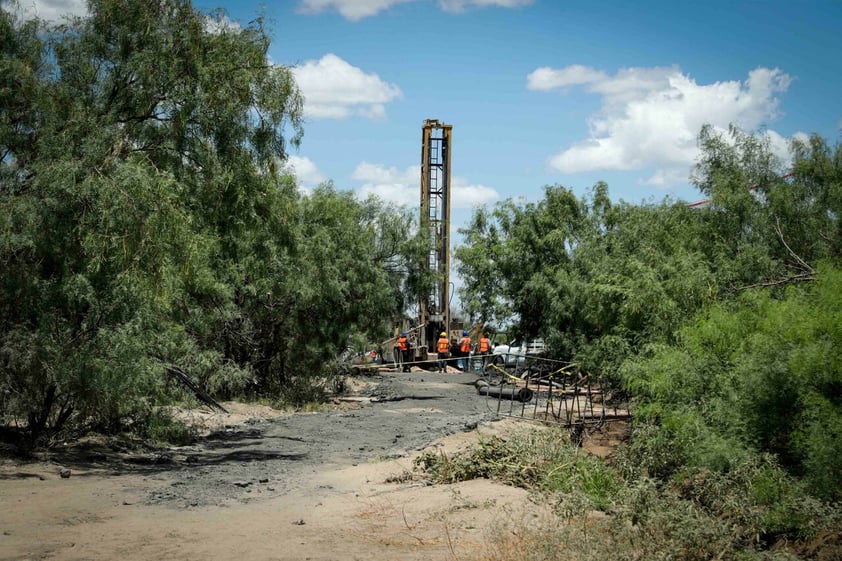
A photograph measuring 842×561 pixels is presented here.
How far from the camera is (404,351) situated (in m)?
42.7

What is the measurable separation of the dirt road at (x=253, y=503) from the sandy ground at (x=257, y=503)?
2 centimetres

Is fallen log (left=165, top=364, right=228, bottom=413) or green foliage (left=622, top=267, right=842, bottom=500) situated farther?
fallen log (left=165, top=364, right=228, bottom=413)

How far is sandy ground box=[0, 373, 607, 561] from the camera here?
32.1 ft

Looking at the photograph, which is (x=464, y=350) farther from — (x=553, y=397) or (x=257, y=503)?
(x=257, y=503)

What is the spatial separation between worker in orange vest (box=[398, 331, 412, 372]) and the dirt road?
21168 millimetres

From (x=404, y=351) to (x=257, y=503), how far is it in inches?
1182

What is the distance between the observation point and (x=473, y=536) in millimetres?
10148

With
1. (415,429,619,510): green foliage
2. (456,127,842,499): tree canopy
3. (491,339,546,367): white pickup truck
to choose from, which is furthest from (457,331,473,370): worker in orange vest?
(415,429,619,510): green foliage

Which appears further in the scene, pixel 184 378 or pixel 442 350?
pixel 442 350

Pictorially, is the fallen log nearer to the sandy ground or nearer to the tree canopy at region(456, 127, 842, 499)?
the sandy ground

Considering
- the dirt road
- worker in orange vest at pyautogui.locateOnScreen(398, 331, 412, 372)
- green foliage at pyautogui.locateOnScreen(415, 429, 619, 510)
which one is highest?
worker in orange vest at pyautogui.locateOnScreen(398, 331, 412, 372)

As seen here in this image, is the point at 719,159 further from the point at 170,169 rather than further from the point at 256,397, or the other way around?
the point at 256,397

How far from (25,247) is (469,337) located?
28527mm

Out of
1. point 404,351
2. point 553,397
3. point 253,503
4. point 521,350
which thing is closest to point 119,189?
point 253,503
